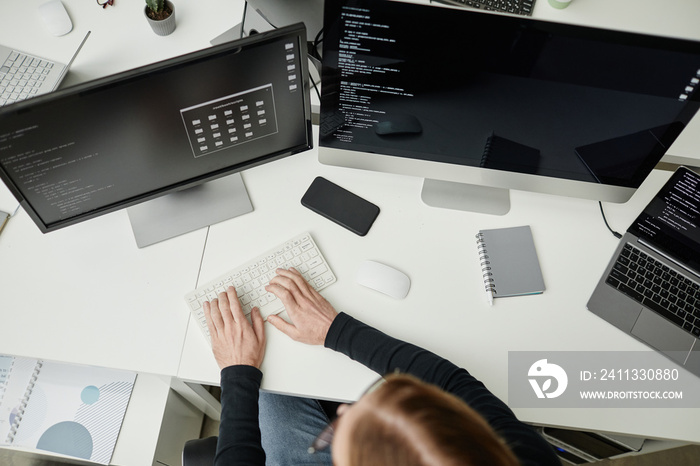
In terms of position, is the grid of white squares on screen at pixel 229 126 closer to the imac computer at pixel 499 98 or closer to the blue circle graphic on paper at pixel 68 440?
the imac computer at pixel 499 98

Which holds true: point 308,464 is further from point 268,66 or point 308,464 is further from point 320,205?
point 268,66

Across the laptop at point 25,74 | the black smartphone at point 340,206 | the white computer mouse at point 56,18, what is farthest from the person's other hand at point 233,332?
the white computer mouse at point 56,18

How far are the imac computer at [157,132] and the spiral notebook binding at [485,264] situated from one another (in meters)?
0.45

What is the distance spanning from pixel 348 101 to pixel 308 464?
0.77m

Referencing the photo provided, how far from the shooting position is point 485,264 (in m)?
1.11

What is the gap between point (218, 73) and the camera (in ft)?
2.83

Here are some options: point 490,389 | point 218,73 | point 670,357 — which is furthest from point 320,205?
point 670,357

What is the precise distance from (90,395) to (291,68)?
890 mm

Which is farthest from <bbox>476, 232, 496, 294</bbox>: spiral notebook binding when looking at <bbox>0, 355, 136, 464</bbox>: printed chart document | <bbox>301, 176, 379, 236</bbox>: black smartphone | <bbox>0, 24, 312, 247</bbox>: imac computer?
<bbox>0, 355, 136, 464</bbox>: printed chart document

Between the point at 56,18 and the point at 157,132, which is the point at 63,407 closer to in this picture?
the point at 157,132

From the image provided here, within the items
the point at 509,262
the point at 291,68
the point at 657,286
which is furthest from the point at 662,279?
the point at 291,68

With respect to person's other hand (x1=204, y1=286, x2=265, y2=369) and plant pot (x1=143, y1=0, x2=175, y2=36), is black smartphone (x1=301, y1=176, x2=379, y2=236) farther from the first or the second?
plant pot (x1=143, y1=0, x2=175, y2=36)

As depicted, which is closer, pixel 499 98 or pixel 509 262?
pixel 499 98

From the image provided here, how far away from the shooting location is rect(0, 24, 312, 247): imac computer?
0.81 m
